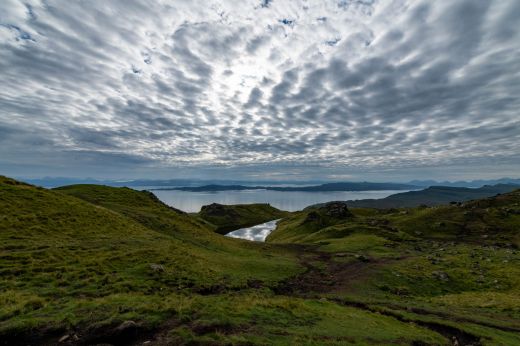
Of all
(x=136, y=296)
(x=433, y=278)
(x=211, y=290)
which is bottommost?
(x=433, y=278)

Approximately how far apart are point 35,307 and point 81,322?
542 cm

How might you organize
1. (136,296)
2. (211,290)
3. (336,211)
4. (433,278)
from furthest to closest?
(336,211) < (433,278) < (211,290) < (136,296)

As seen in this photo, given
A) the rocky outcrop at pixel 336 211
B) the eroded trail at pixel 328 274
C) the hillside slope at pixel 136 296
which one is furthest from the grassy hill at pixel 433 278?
the rocky outcrop at pixel 336 211

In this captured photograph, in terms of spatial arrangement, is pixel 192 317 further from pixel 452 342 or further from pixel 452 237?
pixel 452 237

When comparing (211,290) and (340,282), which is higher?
(211,290)

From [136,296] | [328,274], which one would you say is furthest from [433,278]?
[136,296]

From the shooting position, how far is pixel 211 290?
99.4 ft

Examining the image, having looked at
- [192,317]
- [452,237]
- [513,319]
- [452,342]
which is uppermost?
[192,317]

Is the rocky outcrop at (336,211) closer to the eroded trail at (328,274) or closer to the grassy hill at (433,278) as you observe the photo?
the grassy hill at (433,278)

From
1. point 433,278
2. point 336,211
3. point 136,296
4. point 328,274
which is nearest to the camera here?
Answer: point 136,296

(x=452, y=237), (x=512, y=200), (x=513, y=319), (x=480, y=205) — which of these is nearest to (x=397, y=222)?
(x=452, y=237)

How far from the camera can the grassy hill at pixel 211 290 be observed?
16344mm

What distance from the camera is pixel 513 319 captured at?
29.1 meters

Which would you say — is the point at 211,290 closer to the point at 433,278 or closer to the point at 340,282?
the point at 340,282
